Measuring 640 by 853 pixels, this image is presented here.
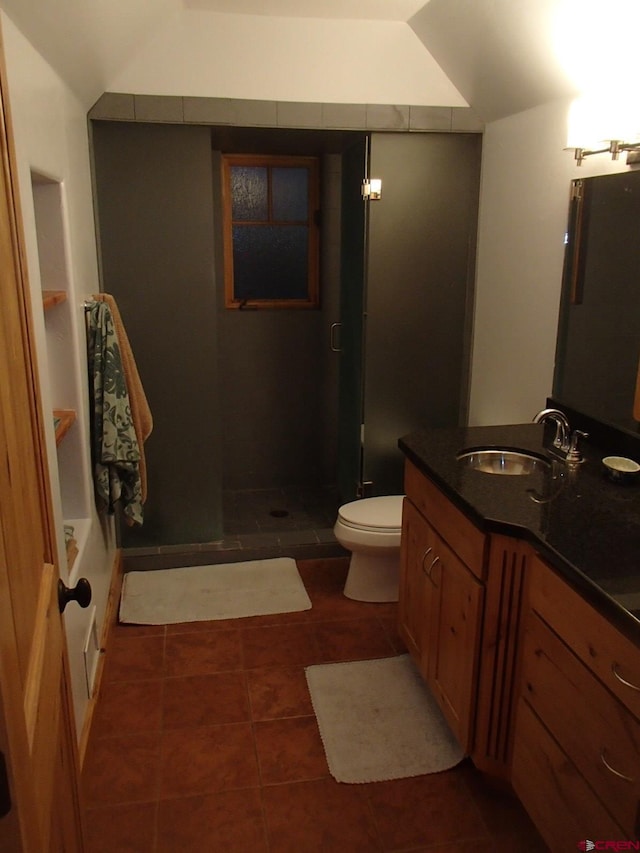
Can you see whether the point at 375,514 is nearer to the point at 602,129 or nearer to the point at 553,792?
the point at 553,792

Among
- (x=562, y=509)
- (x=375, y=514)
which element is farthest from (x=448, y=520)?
(x=375, y=514)

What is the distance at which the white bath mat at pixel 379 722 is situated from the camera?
85.7 inches

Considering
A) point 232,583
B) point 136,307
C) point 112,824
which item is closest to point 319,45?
point 136,307

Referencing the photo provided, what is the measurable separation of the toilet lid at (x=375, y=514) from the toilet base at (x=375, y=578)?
188mm

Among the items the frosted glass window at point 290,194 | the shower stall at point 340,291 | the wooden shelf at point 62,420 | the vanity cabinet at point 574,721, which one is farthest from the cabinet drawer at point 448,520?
the frosted glass window at point 290,194

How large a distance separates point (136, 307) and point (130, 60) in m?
1.01

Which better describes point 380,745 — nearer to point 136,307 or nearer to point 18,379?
point 18,379

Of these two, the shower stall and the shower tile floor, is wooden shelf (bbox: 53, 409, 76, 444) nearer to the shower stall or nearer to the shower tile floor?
the shower stall

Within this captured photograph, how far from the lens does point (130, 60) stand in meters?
2.88

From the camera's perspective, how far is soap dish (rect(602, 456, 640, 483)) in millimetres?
2105

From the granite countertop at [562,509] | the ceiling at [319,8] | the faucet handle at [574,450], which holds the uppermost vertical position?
the ceiling at [319,8]

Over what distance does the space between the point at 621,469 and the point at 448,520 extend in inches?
21.5

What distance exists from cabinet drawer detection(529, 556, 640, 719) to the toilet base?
1387mm

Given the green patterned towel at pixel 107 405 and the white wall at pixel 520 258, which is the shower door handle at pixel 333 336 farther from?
the green patterned towel at pixel 107 405
